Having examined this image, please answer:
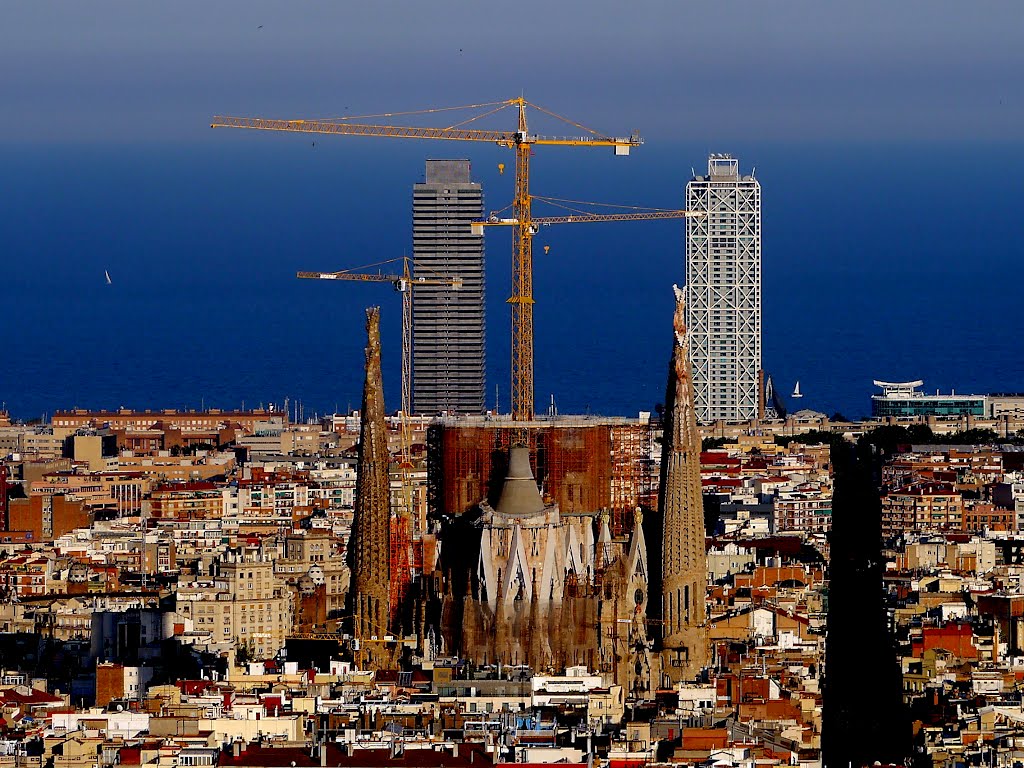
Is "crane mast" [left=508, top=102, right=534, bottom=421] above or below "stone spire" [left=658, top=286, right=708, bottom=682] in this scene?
above

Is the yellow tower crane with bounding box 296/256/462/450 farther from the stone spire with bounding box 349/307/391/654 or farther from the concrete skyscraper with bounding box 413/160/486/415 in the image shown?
the stone spire with bounding box 349/307/391/654

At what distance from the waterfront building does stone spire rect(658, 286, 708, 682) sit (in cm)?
6116

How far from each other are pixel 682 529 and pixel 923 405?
222 feet

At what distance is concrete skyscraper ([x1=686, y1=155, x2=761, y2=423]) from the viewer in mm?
158875

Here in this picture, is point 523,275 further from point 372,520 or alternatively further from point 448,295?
point 448,295

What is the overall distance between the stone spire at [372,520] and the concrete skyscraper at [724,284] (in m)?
72.6

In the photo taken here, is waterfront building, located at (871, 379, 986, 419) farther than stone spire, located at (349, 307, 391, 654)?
Yes

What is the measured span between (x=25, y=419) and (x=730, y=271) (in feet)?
83.0

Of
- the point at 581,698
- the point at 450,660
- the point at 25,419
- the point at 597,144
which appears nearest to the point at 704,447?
the point at 597,144

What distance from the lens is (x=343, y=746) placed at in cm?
5591

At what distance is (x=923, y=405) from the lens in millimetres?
147000

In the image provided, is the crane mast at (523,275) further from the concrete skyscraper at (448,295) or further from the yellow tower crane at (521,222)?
the concrete skyscraper at (448,295)

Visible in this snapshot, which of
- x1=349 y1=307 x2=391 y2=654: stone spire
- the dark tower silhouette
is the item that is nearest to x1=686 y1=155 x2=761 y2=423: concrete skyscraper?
the dark tower silhouette

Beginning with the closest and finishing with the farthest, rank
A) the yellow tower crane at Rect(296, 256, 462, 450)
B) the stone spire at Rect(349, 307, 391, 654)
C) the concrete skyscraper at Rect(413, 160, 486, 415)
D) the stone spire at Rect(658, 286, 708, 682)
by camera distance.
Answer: the stone spire at Rect(658, 286, 708, 682) → the stone spire at Rect(349, 307, 391, 654) → the yellow tower crane at Rect(296, 256, 462, 450) → the concrete skyscraper at Rect(413, 160, 486, 415)
